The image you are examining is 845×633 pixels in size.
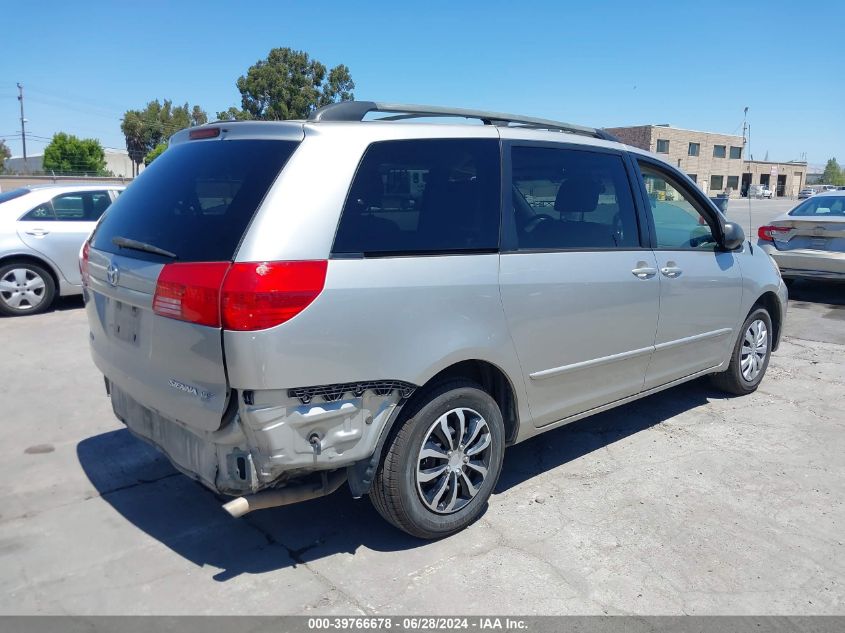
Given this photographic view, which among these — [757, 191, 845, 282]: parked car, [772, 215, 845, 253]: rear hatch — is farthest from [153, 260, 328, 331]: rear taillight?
[772, 215, 845, 253]: rear hatch

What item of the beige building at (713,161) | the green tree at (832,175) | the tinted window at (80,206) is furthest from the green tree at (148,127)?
the green tree at (832,175)

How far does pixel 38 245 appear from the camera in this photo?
8.33 meters

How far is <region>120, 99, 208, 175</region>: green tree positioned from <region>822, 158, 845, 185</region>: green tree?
9779 centimetres

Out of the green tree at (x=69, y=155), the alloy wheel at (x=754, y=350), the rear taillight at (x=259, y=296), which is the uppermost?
the green tree at (x=69, y=155)

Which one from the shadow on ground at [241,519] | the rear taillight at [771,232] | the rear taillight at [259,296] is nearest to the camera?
the rear taillight at [259,296]

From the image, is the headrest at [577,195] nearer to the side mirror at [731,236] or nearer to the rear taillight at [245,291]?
the side mirror at [731,236]

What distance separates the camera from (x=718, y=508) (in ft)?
12.4

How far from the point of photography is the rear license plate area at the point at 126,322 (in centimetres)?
312

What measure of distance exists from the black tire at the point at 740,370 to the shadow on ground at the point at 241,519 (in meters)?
1.38

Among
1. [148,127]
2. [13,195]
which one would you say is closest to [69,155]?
[148,127]

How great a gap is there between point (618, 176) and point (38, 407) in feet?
14.9

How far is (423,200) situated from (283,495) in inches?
59.0

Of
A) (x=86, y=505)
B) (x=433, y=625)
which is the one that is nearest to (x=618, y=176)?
(x=433, y=625)

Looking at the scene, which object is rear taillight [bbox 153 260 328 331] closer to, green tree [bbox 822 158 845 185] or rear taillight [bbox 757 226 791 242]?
rear taillight [bbox 757 226 791 242]
